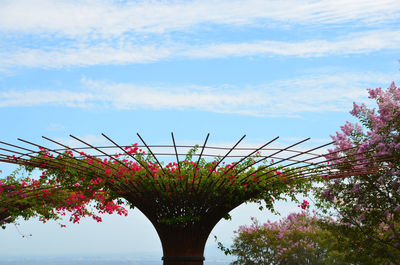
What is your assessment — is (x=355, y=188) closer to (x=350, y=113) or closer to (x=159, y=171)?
(x=350, y=113)

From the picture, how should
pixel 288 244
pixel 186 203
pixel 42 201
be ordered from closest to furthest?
pixel 186 203 → pixel 42 201 → pixel 288 244

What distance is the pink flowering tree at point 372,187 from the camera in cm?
918

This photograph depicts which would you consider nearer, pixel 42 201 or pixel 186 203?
pixel 186 203

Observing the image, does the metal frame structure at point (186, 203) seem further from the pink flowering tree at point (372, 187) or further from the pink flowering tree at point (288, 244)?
the pink flowering tree at point (288, 244)

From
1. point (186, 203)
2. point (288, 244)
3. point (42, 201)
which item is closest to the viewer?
point (186, 203)

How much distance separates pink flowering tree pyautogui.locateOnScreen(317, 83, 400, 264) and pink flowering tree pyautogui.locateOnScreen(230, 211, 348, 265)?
3.35m

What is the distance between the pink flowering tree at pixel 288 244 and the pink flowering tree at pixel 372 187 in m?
3.35

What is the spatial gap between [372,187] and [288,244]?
501 centimetres

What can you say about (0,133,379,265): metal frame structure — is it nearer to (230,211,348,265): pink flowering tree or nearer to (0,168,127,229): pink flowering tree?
(0,168,127,229): pink flowering tree

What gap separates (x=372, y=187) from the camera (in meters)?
9.64

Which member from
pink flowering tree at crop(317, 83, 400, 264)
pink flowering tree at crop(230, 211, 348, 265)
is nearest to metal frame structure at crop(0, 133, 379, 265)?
pink flowering tree at crop(317, 83, 400, 264)

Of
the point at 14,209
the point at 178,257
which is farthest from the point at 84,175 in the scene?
the point at 14,209

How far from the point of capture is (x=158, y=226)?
23.1ft

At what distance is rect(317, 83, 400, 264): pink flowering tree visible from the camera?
30.1 ft
